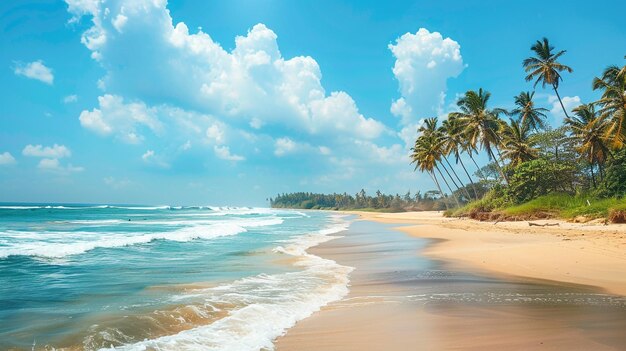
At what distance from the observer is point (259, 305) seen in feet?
22.0

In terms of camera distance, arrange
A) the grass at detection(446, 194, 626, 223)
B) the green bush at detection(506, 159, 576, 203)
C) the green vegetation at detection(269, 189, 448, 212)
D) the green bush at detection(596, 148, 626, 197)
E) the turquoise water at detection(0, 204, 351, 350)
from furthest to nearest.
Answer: the green vegetation at detection(269, 189, 448, 212), the green bush at detection(506, 159, 576, 203), the green bush at detection(596, 148, 626, 197), the grass at detection(446, 194, 626, 223), the turquoise water at detection(0, 204, 351, 350)

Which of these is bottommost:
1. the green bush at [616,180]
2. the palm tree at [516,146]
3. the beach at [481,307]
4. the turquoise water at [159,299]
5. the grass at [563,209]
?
the turquoise water at [159,299]

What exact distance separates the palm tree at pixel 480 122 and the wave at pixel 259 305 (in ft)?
109

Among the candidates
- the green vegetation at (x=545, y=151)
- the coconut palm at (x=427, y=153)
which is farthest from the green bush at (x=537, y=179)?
the coconut palm at (x=427, y=153)

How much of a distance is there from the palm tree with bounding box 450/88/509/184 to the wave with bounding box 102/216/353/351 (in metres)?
33.2

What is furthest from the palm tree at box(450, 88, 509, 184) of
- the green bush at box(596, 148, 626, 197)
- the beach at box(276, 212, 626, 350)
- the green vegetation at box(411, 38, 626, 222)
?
the beach at box(276, 212, 626, 350)

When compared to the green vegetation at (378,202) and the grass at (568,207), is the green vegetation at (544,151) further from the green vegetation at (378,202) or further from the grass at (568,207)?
the green vegetation at (378,202)

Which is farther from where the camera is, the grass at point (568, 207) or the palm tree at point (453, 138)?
the palm tree at point (453, 138)

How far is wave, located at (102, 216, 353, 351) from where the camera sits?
16.1 ft

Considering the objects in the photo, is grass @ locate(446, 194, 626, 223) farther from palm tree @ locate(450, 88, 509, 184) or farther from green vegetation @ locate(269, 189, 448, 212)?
green vegetation @ locate(269, 189, 448, 212)

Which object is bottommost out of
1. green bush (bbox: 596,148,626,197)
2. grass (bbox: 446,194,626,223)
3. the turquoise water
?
the turquoise water

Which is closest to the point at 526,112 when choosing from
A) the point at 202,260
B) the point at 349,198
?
the point at 202,260

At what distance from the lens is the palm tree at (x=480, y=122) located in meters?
38.9

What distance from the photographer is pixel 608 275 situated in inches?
322
